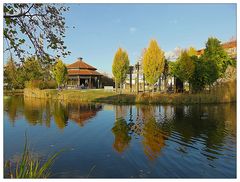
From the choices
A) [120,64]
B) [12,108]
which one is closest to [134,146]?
[12,108]

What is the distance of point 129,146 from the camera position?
27.6 ft

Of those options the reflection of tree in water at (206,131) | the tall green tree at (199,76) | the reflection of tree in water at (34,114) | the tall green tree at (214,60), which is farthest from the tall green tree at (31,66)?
the tall green tree at (214,60)

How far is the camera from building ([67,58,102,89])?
38.2 m

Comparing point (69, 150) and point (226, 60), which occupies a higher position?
point (226, 60)

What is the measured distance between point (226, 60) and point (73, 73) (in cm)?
2419

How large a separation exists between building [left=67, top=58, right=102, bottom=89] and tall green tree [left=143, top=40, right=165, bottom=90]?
53.0ft

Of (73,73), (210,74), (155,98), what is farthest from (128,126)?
(73,73)

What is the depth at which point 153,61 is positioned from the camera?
23.6 meters

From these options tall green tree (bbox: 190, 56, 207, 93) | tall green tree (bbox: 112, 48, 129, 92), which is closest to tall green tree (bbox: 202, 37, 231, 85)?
tall green tree (bbox: 190, 56, 207, 93)

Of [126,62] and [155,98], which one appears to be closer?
[155,98]

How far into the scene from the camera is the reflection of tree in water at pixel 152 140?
7.65 m

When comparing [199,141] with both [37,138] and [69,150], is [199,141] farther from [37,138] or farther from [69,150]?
[37,138]

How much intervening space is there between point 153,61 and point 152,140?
1545 centimetres

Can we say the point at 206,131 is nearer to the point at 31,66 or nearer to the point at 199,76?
the point at 31,66
